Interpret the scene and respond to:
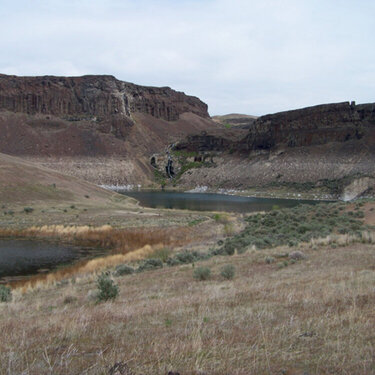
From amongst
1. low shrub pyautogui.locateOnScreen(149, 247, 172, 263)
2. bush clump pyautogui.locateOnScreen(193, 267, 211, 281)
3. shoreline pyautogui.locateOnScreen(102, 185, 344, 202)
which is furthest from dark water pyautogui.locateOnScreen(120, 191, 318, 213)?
bush clump pyautogui.locateOnScreen(193, 267, 211, 281)

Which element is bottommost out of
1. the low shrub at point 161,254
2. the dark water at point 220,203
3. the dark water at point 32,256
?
the dark water at point 220,203

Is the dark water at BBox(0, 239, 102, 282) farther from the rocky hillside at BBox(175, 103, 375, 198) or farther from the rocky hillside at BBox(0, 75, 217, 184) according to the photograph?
the rocky hillside at BBox(0, 75, 217, 184)

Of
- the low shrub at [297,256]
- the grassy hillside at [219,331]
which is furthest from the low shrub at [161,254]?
the grassy hillside at [219,331]

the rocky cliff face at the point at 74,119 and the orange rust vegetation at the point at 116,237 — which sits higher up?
the rocky cliff face at the point at 74,119

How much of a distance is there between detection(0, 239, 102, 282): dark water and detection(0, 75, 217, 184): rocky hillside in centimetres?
8780

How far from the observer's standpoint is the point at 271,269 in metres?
13.1

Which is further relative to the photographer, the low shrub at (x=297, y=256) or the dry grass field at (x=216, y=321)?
the low shrub at (x=297, y=256)

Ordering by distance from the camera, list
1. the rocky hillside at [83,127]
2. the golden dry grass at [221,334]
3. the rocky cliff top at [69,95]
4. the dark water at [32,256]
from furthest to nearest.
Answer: the rocky cliff top at [69,95], the rocky hillside at [83,127], the dark water at [32,256], the golden dry grass at [221,334]

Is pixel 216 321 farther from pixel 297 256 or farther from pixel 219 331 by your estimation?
pixel 297 256

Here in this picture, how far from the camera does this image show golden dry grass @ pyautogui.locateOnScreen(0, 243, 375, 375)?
409 cm

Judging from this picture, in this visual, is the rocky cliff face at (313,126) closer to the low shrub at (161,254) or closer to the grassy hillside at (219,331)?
the low shrub at (161,254)

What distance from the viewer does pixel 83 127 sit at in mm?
128125

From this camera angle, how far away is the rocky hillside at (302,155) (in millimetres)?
86000

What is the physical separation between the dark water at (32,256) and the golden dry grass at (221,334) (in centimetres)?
1042
